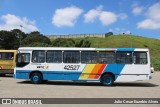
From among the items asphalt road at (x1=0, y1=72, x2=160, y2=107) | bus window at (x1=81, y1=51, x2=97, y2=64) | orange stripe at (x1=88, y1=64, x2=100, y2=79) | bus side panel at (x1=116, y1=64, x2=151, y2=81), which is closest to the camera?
asphalt road at (x1=0, y1=72, x2=160, y2=107)

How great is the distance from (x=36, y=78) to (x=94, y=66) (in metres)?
4.07

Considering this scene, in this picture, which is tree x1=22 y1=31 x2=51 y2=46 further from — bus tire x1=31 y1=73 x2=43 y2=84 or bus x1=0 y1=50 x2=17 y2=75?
bus tire x1=31 y1=73 x2=43 y2=84

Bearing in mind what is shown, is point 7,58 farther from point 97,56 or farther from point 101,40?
point 101,40

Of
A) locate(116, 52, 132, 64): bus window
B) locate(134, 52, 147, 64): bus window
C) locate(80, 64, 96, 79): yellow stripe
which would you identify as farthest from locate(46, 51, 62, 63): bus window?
locate(134, 52, 147, 64): bus window

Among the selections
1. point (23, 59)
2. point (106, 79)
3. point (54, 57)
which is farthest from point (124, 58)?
point (23, 59)

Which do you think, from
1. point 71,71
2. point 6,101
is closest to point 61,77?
point 71,71

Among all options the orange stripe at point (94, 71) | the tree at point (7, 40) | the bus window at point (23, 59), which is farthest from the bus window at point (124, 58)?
the tree at point (7, 40)

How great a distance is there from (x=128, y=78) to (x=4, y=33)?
3680 inches

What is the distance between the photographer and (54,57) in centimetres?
2441

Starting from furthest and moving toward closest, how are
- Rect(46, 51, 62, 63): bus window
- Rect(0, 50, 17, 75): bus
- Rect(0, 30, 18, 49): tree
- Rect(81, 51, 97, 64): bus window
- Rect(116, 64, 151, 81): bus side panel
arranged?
Rect(0, 30, 18, 49): tree → Rect(0, 50, 17, 75): bus → Rect(46, 51, 62, 63): bus window → Rect(81, 51, 97, 64): bus window → Rect(116, 64, 151, 81): bus side panel

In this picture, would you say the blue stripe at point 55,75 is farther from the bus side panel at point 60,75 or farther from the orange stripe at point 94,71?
the orange stripe at point 94,71

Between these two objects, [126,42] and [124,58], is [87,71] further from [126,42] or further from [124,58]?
[126,42]

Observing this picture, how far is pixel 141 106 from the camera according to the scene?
1269cm

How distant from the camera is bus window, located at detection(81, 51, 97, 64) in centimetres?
2397
